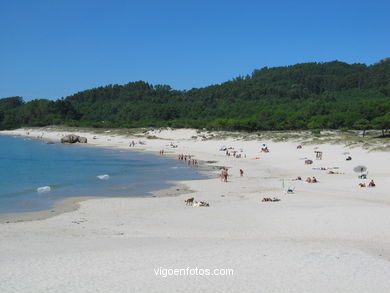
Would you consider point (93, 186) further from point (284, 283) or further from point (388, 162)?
point (388, 162)

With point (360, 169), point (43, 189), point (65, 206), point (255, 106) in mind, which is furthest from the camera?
point (255, 106)

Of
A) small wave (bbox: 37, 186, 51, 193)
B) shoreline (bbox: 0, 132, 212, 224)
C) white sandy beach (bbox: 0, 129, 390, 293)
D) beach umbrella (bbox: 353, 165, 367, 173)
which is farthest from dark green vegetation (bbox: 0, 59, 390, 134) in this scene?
small wave (bbox: 37, 186, 51, 193)

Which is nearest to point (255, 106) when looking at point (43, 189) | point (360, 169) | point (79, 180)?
point (360, 169)

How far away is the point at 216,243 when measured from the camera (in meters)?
13.9

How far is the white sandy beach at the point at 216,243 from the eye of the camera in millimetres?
10289

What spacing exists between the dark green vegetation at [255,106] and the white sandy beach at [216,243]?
153 ft

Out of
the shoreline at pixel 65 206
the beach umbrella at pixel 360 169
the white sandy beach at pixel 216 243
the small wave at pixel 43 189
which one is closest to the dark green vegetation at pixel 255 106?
the beach umbrella at pixel 360 169

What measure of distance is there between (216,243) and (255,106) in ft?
345

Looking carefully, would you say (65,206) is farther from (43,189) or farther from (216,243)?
(216,243)

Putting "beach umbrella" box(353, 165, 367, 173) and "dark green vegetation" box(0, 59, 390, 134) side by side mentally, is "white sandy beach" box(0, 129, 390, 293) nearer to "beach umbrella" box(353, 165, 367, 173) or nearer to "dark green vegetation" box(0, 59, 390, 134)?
"beach umbrella" box(353, 165, 367, 173)

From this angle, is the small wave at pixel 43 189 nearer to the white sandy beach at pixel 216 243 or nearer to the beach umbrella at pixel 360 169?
the white sandy beach at pixel 216 243

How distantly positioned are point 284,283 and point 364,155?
31.3 metres

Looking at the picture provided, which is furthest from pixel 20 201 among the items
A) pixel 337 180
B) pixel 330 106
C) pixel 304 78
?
pixel 304 78

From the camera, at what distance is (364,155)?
3819 centimetres
